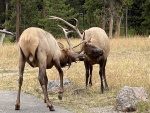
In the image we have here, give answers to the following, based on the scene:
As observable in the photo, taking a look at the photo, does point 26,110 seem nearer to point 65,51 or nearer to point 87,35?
point 65,51

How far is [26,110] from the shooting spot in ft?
29.0

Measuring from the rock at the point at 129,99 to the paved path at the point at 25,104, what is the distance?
3.81 ft

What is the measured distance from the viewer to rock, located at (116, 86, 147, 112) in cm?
842

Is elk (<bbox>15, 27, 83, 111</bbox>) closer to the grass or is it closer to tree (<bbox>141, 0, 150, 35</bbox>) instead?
the grass

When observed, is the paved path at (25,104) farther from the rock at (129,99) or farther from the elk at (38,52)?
the rock at (129,99)

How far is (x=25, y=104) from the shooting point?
9.54 meters

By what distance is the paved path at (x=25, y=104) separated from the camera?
8.79 meters

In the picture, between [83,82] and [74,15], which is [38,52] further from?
[74,15]

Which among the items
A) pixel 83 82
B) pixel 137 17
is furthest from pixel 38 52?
pixel 137 17

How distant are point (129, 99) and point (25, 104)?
249 centimetres

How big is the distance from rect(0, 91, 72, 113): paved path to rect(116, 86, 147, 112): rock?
116 cm

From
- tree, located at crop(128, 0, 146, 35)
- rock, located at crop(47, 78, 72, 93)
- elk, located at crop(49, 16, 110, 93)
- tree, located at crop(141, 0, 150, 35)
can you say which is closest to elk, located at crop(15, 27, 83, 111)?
elk, located at crop(49, 16, 110, 93)

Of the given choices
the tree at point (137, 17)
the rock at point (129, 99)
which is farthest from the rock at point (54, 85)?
the tree at point (137, 17)

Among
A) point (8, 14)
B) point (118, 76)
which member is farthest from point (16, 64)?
point (8, 14)
